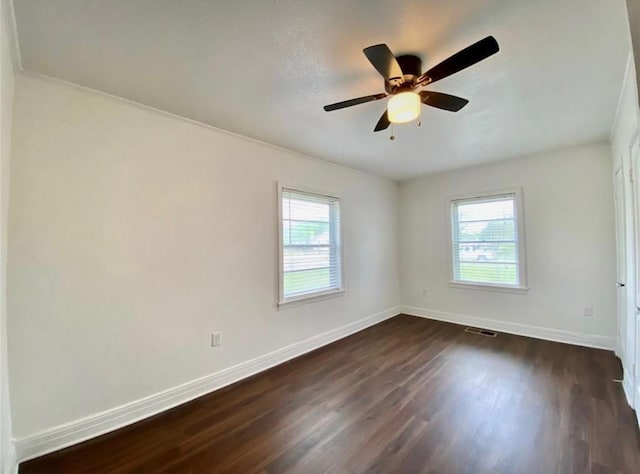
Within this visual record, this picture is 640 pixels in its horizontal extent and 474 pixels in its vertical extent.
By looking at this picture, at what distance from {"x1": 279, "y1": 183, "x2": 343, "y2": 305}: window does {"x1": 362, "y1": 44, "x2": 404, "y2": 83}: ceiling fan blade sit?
1.96 meters

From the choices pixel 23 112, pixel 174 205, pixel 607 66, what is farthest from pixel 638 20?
pixel 23 112

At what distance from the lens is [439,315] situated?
4965 millimetres

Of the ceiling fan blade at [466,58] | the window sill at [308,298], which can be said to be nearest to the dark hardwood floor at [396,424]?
the window sill at [308,298]

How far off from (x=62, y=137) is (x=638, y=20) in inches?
113

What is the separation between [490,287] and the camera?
443cm

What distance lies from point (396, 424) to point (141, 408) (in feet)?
6.46

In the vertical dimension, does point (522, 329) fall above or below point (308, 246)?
below

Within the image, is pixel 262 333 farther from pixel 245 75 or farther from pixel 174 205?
pixel 245 75

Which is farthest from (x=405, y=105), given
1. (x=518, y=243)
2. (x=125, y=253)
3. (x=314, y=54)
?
(x=518, y=243)

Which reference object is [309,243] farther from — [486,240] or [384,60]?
[486,240]

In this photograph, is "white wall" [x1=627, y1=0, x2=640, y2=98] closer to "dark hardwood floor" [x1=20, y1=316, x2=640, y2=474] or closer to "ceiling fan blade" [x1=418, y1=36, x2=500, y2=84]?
"ceiling fan blade" [x1=418, y1=36, x2=500, y2=84]

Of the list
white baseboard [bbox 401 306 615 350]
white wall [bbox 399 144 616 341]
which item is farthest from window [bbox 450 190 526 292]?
white baseboard [bbox 401 306 615 350]

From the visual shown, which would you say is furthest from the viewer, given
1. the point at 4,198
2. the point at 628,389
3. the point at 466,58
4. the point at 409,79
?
the point at 628,389

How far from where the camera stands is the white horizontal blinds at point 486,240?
14.0 ft
